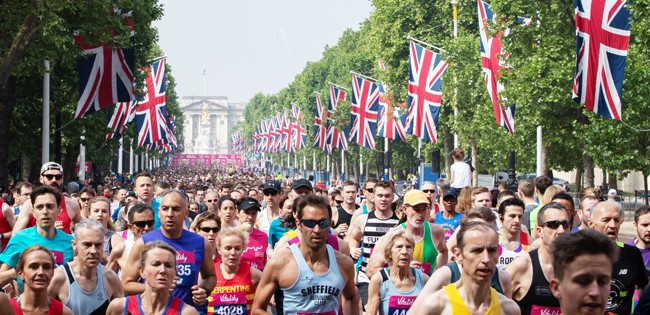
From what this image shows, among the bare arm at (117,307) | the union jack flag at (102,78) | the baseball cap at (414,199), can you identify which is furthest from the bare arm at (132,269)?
the union jack flag at (102,78)

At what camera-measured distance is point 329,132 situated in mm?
61250

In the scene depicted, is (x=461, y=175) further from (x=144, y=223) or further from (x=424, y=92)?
(x=424, y=92)

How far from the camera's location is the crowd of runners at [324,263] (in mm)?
6488

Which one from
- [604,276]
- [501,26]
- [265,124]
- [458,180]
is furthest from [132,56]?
[265,124]

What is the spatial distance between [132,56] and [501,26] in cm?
1073

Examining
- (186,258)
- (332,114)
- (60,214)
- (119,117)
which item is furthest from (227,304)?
(332,114)

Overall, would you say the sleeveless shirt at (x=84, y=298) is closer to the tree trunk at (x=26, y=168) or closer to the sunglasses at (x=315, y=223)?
the sunglasses at (x=315, y=223)

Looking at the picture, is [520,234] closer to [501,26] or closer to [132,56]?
[132,56]

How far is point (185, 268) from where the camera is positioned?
9258 millimetres

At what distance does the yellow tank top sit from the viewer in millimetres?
6410

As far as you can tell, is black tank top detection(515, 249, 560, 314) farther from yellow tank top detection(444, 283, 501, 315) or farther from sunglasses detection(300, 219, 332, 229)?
yellow tank top detection(444, 283, 501, 315)

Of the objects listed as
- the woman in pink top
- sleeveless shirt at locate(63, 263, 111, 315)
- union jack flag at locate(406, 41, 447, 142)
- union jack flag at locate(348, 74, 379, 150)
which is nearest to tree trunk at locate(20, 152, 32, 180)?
union jack flag at locate(348, 74, 379, 150)

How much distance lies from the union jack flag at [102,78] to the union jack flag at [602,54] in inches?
483

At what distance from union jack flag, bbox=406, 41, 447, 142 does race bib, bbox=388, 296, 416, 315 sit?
1023 inches
